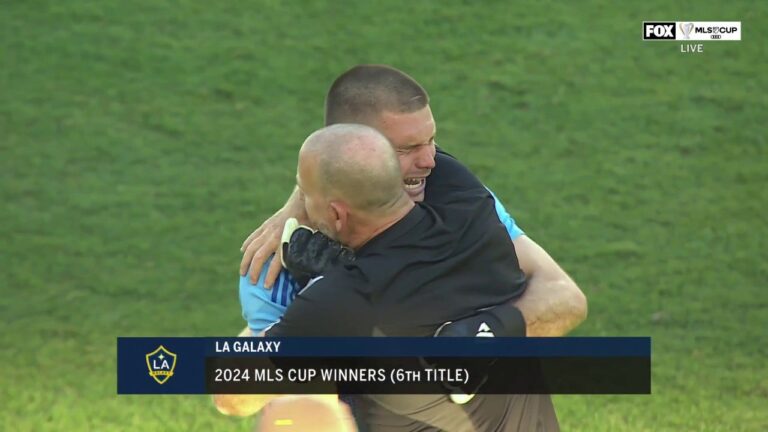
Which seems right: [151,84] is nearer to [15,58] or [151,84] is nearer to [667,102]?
[15,58]

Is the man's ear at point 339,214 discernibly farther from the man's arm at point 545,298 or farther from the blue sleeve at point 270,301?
the man's arm at point 545,298

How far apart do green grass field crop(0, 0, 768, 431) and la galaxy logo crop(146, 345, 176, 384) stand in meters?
2.67

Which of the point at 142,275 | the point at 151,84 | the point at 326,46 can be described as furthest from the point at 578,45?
the point at 142,275

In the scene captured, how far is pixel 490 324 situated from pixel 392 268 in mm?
302

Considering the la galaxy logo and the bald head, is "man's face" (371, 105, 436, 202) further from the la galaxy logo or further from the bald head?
the la galaxy logo

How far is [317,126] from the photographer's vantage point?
10555 millimetres

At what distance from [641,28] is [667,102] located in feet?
2.68

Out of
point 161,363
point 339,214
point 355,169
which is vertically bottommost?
point 161,363

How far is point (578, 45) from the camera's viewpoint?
1120cm

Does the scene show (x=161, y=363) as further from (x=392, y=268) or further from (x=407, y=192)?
(x=392, y=268)

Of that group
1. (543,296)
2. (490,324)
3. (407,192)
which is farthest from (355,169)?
(543,296)

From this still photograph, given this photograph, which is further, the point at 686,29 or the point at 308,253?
the point at 686,29

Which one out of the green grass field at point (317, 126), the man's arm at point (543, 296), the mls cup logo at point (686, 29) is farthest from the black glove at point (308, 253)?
the mls cup logo at point (686, 29)

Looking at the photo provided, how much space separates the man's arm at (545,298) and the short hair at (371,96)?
516mm
